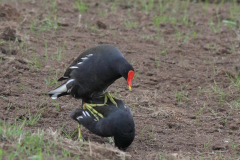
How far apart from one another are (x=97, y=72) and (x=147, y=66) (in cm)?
236

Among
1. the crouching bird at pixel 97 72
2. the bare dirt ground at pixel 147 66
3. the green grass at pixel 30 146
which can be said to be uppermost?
the crouching bird at pixel 97 72

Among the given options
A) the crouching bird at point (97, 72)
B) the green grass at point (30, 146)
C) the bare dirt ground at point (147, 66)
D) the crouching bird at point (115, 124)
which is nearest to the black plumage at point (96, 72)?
the crouching bird at point (97, 72)

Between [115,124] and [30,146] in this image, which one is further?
[115,124]

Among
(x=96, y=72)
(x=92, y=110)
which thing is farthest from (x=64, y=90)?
(x=96, y=72)

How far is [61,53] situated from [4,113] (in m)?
2.26

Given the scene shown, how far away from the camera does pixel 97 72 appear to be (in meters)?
4.77

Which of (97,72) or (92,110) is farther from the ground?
(97,72)

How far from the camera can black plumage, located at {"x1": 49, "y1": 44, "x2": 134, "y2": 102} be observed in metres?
4.64

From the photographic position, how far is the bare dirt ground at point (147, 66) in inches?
198

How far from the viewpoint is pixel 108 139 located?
501 cm

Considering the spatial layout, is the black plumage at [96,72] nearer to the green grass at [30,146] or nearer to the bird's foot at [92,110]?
the bird's foot at [92,110]

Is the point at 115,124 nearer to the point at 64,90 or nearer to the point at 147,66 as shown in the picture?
the point at 64,90

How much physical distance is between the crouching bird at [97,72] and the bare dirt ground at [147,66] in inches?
19.4

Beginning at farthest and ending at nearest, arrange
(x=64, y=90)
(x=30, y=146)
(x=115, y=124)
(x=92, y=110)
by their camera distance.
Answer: (x=64, y=90) → (x=92, y=110) → (x=115, y=124) → (x=30, y=146)
